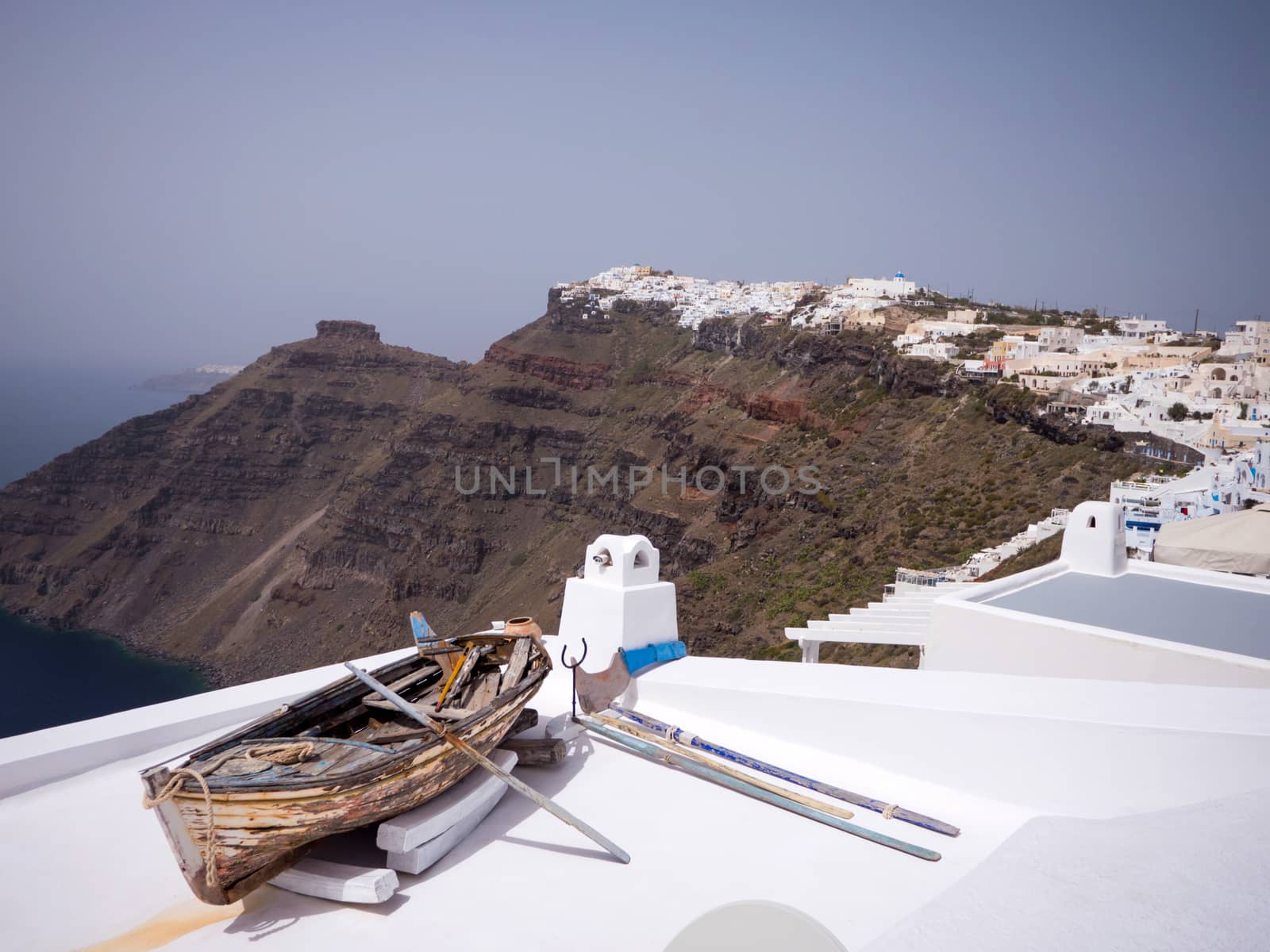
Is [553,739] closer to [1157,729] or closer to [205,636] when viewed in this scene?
[1157,729]

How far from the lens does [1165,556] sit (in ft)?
28.3

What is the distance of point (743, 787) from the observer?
3334 mm

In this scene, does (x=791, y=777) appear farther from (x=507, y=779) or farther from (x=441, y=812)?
(x=441, y=812)

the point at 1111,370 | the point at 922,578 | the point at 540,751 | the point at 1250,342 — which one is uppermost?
the point at 1250,342

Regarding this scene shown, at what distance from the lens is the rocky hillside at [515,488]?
30267 millimetres

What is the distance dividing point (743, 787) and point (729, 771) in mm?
112

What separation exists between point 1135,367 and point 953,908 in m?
41.6

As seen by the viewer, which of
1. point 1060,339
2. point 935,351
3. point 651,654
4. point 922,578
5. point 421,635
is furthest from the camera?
point 1060,339

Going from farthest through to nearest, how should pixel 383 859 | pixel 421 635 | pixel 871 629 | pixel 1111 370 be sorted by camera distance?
1. pixel 1111 370
2. pixel 871 629
3. pixel 421 635
4. pixel 383 859

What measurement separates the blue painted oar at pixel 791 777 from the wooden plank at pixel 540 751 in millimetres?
458

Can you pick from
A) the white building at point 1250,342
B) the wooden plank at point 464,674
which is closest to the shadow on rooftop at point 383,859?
the wooden plank at point 464,674

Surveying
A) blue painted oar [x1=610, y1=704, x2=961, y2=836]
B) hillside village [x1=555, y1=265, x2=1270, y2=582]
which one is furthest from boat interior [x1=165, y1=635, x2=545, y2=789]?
hillside village [x1=555, y1=265, x2=1270, y2=582]

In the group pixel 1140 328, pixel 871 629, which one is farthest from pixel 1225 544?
pixel 1140 328

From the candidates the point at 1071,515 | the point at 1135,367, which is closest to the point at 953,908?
the point at 1071,515
